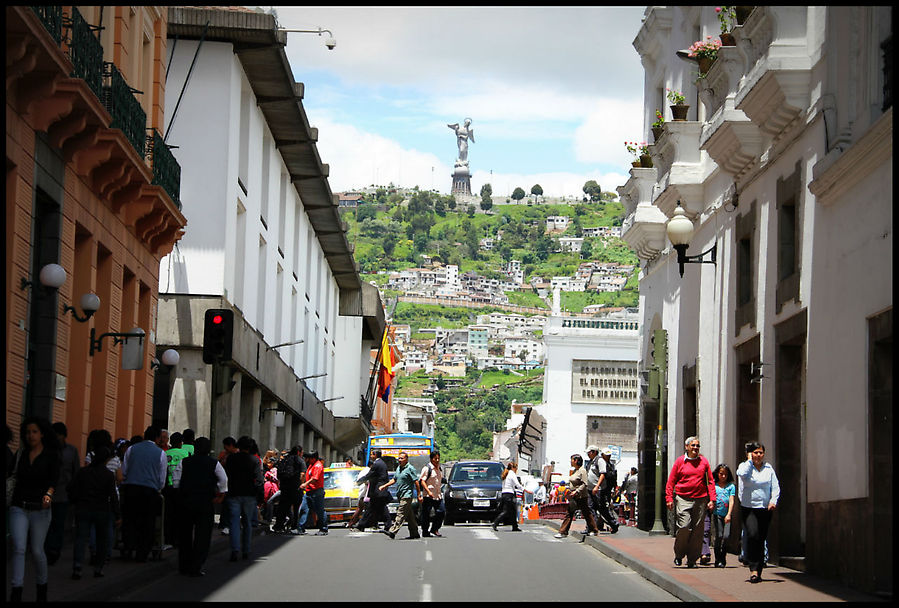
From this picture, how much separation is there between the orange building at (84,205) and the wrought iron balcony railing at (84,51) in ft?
0.08

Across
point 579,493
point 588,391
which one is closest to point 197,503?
point 579,493

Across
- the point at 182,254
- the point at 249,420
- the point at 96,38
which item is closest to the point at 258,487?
the point at 96,38

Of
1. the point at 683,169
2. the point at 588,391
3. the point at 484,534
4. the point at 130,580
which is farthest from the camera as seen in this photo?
the point at 588,391

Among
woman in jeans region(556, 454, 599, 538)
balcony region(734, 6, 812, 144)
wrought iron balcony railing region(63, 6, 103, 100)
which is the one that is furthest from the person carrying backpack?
wrought iron balcony railing region(63, 6, 103, 100)

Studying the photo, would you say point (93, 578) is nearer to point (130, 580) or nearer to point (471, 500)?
point (130, 580)

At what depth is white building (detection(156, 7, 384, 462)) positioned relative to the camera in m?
32.5

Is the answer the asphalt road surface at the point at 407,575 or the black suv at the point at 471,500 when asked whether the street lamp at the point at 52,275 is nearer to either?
the asphalt road surface at the point at 407,575

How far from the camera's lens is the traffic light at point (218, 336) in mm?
21250

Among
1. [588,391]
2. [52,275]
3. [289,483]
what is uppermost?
[588,391]

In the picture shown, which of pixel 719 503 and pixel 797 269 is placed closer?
pixel 797 269

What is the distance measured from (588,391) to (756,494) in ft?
192

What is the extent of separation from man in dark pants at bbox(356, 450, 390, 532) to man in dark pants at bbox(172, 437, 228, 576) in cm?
1011

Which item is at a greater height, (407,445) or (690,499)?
(407,445)

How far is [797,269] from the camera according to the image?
65.6 ft
